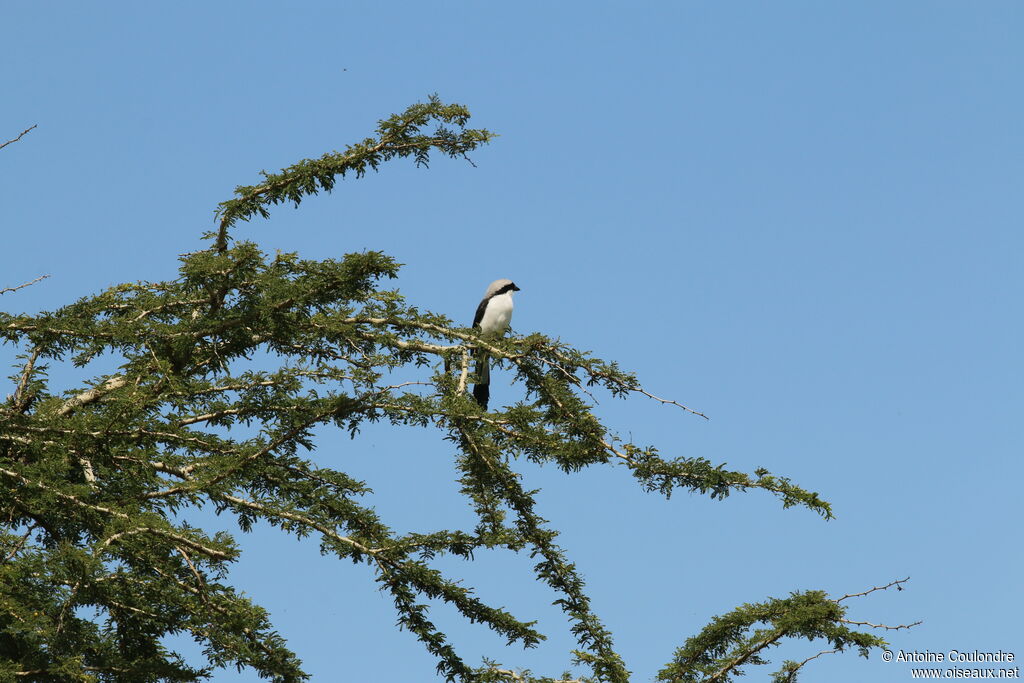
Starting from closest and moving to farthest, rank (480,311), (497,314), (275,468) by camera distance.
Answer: (275,468)
(497,314)
(480,311)

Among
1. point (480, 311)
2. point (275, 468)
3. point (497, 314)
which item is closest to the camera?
point (275, 468)

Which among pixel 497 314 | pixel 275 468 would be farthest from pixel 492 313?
pixel 275 468

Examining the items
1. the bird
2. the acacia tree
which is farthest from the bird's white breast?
the acacia tree

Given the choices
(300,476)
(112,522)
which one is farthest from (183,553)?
(300,476)

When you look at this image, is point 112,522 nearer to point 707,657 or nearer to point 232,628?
point 232,628

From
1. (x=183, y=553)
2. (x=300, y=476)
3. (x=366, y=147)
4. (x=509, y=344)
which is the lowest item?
(x=183, y=553)

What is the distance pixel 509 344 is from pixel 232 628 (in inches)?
91.1

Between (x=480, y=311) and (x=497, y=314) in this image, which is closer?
(x=497, y=314)

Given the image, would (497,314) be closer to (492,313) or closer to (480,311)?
(492,313)

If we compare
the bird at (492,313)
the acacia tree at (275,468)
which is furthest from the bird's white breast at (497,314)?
the acacia tree at (275,468)

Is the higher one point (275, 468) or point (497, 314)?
point (497, 314)

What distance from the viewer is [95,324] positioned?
768 cm

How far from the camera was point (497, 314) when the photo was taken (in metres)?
11.3

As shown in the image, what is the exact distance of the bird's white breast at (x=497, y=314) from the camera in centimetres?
1127
